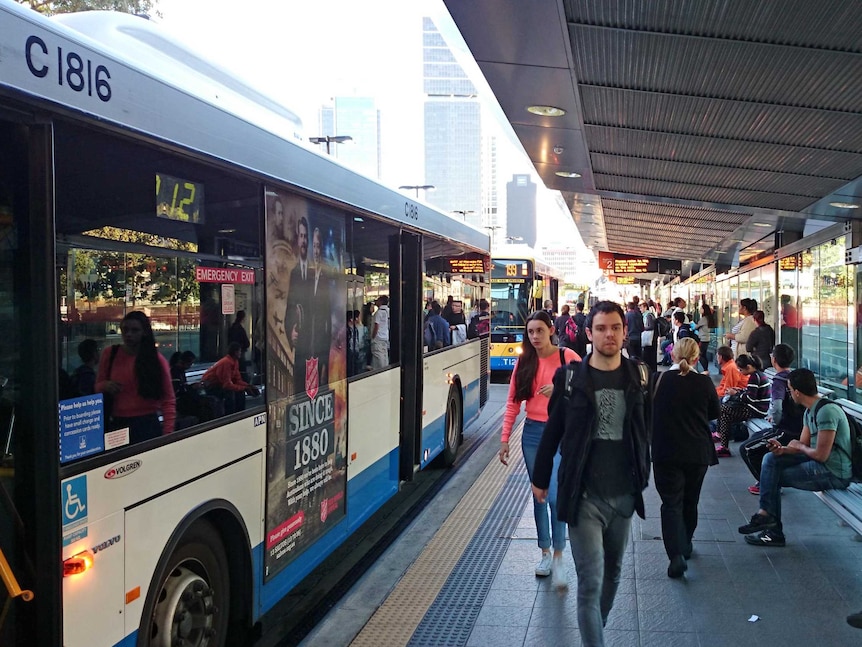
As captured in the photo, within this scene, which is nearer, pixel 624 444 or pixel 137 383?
pixel 137 383

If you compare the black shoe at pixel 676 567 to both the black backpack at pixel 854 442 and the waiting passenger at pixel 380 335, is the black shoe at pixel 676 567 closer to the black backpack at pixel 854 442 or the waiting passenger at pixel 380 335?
the black backpack at pixel 854 442

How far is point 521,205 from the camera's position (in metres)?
164

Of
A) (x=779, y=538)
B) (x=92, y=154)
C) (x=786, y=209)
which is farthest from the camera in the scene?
(x=786, y=209)

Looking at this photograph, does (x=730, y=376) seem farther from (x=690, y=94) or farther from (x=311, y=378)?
(x=311, y=378)

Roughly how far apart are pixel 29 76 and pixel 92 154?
1.79 feet

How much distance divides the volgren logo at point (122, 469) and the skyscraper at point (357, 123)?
62801 mm

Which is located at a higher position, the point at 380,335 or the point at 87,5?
the point at 87,5

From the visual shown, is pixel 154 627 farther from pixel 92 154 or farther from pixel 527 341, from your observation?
pixel 527 341

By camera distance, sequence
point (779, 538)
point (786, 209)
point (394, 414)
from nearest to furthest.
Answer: point (779, 538) < point (394, 414) < point (786, 209)

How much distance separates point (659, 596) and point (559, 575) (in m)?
0.65

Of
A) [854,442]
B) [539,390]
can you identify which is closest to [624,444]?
[539,390]

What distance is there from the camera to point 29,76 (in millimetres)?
2617

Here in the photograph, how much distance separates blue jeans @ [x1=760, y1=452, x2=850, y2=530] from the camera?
19.0 ft

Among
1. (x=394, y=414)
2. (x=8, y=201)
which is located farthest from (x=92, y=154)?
A: (x=394, y=414)
